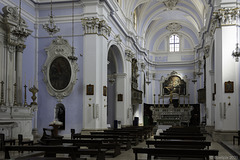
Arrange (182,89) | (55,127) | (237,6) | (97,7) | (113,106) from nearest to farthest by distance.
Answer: (55,127), (237,6), (97,7), (113,106), (182,89)

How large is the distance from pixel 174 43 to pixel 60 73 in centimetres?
2215

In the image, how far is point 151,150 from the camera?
6.71 m

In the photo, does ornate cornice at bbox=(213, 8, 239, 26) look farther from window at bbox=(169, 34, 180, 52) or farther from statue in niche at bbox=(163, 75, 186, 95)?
window at bbox=(169, 34, 180, 52)

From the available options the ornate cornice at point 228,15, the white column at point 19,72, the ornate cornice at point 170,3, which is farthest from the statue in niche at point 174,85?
the white column at point 19,72

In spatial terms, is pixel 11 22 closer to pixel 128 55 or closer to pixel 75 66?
pixel 75 66

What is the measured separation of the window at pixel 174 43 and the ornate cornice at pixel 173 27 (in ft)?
4.12

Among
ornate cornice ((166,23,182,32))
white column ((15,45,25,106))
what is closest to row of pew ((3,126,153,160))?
white column ((15,45,25,106))

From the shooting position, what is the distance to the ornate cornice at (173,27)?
35.2 metres

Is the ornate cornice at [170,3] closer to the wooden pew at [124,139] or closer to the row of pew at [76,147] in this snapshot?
the row of pew at [76,147]

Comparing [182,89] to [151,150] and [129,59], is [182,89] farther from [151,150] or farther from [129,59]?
[151,150]

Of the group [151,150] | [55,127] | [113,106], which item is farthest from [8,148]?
[113,106]

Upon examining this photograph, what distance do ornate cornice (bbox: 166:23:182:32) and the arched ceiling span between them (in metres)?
0.35

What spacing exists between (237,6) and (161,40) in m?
21.6

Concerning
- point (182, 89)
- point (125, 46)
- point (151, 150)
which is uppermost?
point (125, 46)
